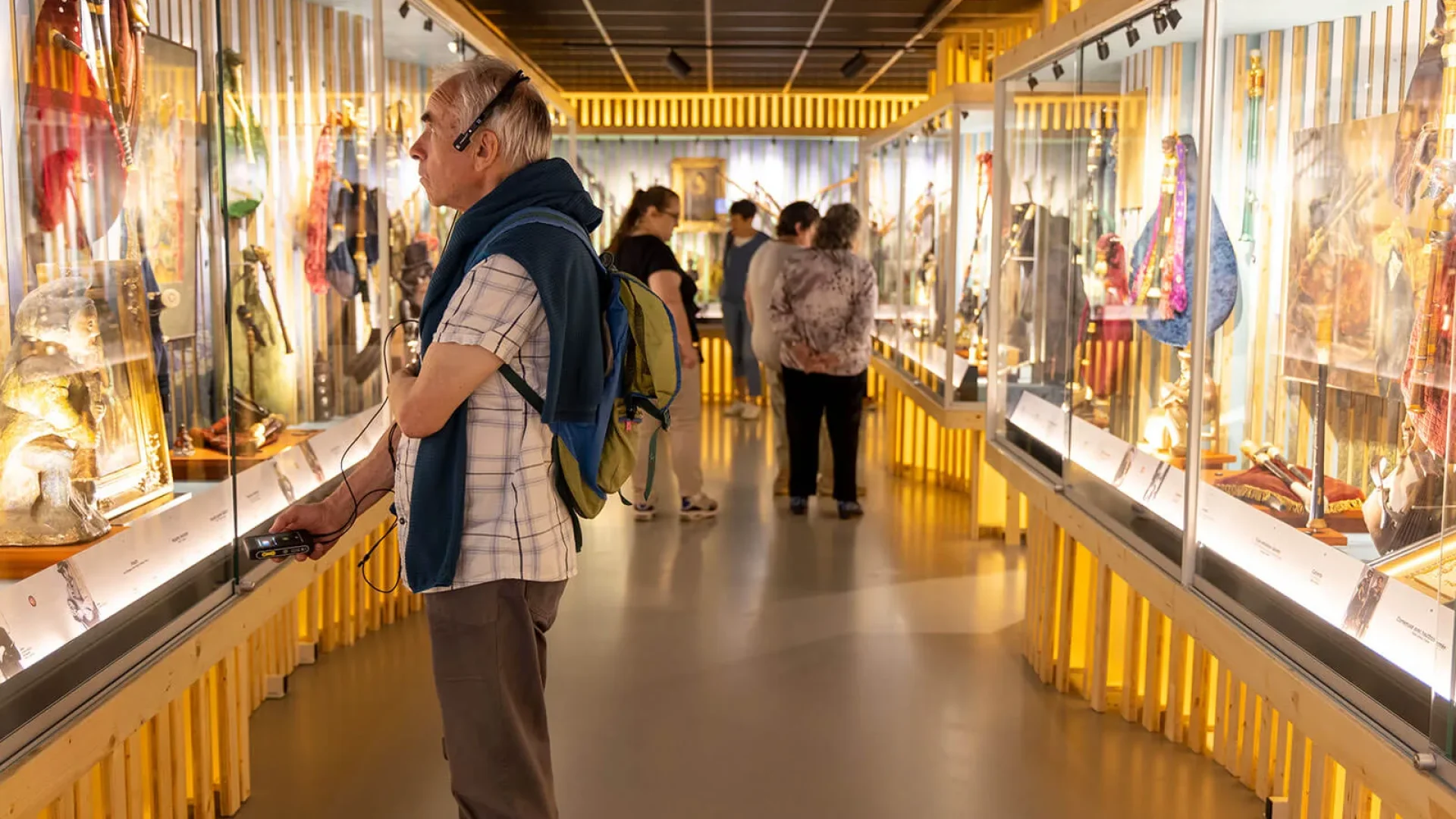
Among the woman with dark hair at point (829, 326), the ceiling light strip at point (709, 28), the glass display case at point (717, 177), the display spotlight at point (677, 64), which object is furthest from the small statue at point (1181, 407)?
the glass display case at point (717, 177)

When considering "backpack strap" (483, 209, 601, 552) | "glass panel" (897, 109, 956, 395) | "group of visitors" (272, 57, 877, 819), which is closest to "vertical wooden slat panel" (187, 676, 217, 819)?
"group of visitors" (272, 57, 877, 819)

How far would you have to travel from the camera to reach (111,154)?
8.32 feet

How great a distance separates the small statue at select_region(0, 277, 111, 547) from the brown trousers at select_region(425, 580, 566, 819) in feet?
2.04

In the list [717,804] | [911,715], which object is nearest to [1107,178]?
[911,715]

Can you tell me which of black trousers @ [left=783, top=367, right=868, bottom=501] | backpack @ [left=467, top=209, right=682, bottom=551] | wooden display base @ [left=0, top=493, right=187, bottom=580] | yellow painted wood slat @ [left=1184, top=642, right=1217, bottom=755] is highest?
backpack @ [left=467, top=209, right=682, bottom=551]

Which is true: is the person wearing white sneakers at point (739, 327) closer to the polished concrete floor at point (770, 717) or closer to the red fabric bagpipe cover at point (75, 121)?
the polished concrete floor at point (770, 717)

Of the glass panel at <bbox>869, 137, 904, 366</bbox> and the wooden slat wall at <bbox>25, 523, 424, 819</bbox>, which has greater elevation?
the glass panel at <bbox>869, 137, 904, 366</bbox>

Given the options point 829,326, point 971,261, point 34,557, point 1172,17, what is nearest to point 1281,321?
point 1172,17

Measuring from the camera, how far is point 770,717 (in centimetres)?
427

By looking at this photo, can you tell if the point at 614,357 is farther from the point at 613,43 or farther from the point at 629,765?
the point at 613,43

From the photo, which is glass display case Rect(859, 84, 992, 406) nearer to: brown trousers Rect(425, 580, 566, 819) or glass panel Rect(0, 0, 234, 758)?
glass panel Rect(0, 0, 234, 758)

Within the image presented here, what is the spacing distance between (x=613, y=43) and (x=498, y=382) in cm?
823

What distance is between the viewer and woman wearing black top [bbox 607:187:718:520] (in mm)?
6590

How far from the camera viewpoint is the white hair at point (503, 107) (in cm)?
233
